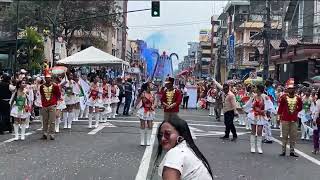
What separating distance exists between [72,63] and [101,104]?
10520mm

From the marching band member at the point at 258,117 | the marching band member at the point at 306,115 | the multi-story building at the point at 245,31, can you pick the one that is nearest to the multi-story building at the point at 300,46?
the marching band member at the point at 306,115

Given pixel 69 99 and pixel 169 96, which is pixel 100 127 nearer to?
pixel 69 99

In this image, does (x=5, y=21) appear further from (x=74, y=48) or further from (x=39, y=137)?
(x=39, y=137)

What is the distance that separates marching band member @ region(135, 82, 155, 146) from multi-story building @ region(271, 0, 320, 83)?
25.9 metres

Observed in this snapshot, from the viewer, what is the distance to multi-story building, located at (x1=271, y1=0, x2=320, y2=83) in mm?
39719

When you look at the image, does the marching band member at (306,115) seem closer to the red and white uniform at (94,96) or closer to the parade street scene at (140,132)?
the parade street scene at (140,132)

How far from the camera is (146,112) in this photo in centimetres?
1455

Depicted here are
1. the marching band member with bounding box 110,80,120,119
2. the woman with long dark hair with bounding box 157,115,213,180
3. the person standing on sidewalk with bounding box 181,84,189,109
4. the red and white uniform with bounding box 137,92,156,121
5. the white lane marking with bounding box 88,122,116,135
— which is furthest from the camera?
the person standing on sidewalk with bounding box 181,84,189,109

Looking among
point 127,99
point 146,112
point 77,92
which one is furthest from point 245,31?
point 146,112

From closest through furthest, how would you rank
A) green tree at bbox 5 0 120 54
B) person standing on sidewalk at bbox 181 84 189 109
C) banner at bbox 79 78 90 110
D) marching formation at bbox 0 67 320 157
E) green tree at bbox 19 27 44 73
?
marching formation at bbox 0 67 320 157, banner at bbox 79 78 90 110, green tree at bbox 19 27 44 73, person standing on sidewalk at bbox 181 84 189 109, green tree at bbox 5 0 120 54

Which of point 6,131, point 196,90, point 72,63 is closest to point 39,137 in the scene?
point 6,131

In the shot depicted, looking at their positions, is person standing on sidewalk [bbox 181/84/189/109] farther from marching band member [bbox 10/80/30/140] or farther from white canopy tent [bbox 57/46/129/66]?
marching band member [bbox 10/80/30/140]

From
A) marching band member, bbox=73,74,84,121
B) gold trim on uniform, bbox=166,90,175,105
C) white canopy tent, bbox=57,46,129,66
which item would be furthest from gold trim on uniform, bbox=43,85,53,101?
white canopy tent, bbox=57,46,129,66

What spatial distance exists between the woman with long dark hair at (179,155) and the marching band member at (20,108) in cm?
1179
